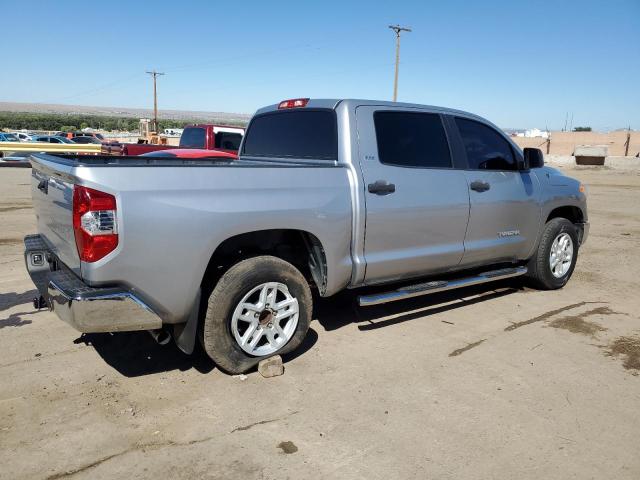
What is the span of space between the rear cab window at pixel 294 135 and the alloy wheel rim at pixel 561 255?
310cm

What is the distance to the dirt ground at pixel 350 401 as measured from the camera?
2.82 metres

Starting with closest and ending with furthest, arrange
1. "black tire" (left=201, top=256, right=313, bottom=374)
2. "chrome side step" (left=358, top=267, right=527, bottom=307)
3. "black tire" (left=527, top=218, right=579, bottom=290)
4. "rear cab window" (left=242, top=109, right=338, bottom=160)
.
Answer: "black tire" (left=201, top=256, right=313, bottom=374) < "chrome side step" (left=358, top=267, right=527, bottom=307) < "rear cab window" (left=242, top=109, right=338, bottom=160) < "black tire" (left=527, top=218, right=579, bottom=290)

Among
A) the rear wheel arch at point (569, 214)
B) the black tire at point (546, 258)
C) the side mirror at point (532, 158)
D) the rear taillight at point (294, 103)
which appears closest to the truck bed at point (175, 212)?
the rear taillight at point (294, 103)

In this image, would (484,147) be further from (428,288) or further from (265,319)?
(265,319)

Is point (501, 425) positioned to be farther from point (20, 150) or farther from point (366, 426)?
point (20, 150)

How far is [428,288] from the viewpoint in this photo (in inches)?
186

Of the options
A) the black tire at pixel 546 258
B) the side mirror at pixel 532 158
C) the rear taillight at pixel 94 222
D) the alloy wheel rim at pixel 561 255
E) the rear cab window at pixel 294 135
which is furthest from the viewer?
the alloy wheel rim at pixel 561 255

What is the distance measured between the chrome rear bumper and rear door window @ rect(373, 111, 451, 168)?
2.21m

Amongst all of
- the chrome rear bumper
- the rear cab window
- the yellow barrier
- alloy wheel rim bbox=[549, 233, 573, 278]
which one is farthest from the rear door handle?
the yellow barrier

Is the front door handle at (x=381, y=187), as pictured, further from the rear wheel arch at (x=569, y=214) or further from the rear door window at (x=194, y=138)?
the rear door window at (x=194, y=138)

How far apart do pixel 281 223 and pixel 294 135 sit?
1396 mm

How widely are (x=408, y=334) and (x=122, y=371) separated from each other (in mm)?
2345

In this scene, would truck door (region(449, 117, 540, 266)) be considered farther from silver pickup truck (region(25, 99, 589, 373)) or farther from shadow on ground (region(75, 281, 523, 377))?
shadow on ground (region(75, 281, 523, 377))

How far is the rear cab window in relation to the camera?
4434mm
